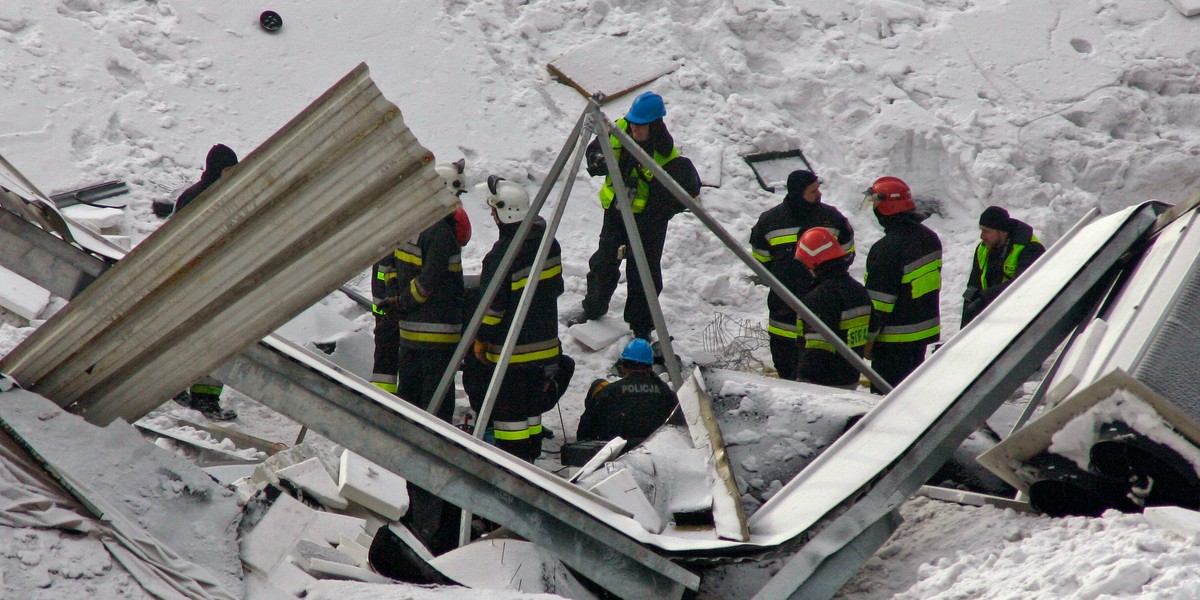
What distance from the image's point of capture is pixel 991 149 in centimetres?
934

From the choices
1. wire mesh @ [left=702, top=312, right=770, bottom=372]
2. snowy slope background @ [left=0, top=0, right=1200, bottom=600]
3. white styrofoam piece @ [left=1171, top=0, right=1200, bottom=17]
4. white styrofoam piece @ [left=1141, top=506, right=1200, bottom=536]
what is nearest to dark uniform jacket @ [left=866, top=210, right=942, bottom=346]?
wire mesh @ [left=702, top=312, right=770, bottom=372]

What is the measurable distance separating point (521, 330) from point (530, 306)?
0.14 m

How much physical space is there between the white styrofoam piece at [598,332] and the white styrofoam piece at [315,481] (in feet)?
10.6

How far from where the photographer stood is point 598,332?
25.5 feet

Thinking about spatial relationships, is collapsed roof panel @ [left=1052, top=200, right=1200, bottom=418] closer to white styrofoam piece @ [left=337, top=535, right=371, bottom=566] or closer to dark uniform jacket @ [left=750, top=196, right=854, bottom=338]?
dark uniform jacket @ [left=750, top=196, right=854, bottom=338]

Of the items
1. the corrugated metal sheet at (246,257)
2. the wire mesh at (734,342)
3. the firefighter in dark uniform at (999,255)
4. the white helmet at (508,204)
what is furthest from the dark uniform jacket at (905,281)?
the corrugated metal sheet at (246,257)

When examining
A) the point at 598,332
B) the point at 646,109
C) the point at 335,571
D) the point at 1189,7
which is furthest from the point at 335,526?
the point at 1189,7

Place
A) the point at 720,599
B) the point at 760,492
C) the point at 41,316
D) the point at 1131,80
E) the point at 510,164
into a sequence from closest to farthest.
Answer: the point at 720,599 < the point at 760,492 < the point at 41,316 < the point at 510,164 < the point at 1131,80

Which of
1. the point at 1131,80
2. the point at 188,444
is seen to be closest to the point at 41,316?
the point at 188,444

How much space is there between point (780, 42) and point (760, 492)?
618 centimetres

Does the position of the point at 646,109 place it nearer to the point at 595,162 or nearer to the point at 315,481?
the point at 595,162

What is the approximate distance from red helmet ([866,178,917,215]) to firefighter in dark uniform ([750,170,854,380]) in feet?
1.37

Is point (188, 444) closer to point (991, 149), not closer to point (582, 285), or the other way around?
point (582, 285)

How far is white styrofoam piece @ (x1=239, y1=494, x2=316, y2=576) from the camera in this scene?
3479mm
